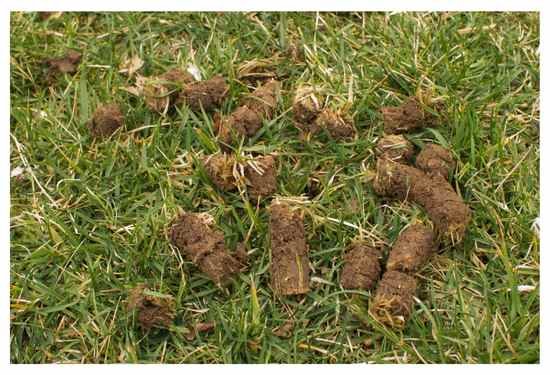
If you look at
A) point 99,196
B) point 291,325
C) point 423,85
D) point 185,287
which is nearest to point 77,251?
point 99,196

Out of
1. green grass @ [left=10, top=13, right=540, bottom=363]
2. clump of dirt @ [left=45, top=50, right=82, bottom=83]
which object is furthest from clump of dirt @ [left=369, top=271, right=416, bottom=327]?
clump of dirt @ [left=45, top=50, right=82, bottom=83]

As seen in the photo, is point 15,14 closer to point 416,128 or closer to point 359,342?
point 416,128

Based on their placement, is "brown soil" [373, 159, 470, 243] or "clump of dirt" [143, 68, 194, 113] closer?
"brown soil" [373, 159, 470, 243]

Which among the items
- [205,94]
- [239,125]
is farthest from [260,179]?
[205,94]

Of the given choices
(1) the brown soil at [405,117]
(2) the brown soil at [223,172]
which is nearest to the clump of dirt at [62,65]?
(2) the brown soil at [223,172]

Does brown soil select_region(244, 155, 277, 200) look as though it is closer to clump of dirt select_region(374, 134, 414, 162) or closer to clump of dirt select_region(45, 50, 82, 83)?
clump of dirt select_region(374, 134, 414, 162)

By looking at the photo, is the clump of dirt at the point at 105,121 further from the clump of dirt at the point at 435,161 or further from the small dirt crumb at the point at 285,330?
the clump of dirt at the point at 435,161
